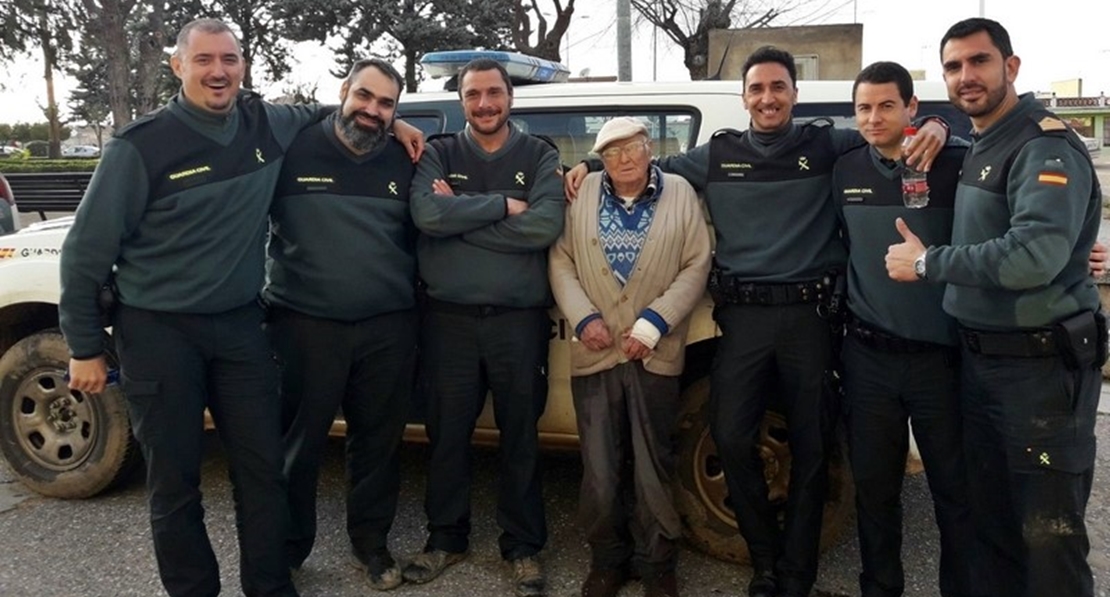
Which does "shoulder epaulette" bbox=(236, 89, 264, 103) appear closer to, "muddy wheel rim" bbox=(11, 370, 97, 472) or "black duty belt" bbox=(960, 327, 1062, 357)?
"muddy wheel rim" bbox=(11, 370, 97, 472)

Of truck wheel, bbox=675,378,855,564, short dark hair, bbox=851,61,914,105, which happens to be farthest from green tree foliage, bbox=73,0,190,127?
short dark hair, bbox=851,61,914,105

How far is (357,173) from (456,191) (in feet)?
1.19

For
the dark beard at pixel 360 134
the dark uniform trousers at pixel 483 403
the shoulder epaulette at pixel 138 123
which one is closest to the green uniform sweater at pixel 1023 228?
the dark uniform trousers at pixel 483 403

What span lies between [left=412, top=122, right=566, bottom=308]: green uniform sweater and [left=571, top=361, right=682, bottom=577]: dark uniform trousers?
423 millimetres

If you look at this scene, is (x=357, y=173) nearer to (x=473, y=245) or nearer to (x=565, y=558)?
(x=473, y=245)

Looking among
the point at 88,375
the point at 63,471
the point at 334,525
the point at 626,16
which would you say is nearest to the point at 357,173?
the point at 88,375

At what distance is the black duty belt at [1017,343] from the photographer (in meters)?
2.46

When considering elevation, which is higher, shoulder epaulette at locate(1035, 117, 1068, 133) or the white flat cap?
the white flat cap

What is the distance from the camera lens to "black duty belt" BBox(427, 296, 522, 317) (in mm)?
3150

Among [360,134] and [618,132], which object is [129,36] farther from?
[618,132]

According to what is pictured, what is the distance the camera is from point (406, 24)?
2197cm

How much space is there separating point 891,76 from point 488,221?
142 centimetres

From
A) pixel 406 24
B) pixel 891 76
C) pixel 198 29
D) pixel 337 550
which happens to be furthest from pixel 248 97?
pixel 406 24

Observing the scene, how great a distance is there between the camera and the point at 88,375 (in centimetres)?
284
